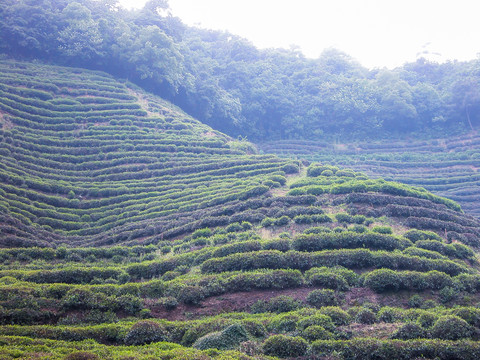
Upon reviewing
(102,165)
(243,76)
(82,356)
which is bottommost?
(82,356)

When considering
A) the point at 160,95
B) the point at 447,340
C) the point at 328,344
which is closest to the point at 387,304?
the point at 447,340

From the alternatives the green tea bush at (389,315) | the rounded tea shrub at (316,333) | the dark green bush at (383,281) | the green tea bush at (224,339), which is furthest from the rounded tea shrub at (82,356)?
the dark green bush at (383,281)

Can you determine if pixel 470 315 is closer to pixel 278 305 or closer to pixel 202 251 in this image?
pixel 278 305

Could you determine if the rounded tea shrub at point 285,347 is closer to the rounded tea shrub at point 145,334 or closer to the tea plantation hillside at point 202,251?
the tea plantation hillside at point 202,251

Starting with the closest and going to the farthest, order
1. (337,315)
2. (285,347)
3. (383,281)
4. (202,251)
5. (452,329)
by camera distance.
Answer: (285,347)
(452,329)
(337,315)
(383,281)
(202,251)

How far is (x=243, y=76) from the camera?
61.7 meters

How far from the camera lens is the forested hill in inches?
1916

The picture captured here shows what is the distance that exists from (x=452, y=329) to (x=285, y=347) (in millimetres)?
5020

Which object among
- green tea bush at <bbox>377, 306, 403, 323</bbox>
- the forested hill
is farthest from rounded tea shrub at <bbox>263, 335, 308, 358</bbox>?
the forested hill

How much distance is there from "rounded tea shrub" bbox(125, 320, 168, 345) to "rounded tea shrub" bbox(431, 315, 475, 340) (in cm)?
825

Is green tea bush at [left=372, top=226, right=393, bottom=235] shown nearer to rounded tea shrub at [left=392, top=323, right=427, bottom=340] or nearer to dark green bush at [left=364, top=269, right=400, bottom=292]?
dark green bush at [left=364, top=269, right=400, bottom=292]

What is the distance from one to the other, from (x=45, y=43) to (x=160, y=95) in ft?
47.9

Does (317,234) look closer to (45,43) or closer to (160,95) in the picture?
(160,95)

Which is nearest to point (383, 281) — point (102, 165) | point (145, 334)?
point (145, 334)
